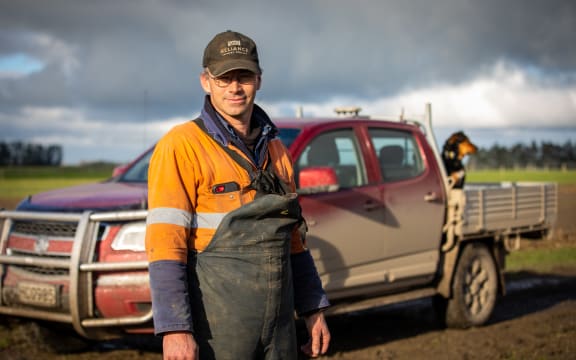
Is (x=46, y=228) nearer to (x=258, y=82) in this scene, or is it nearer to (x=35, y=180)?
(x=258, y=82)

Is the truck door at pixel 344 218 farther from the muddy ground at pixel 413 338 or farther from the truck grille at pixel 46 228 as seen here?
A: the truck grille at pixel 46 228

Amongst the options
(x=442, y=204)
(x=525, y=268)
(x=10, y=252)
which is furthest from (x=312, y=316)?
(x=525, y=268)

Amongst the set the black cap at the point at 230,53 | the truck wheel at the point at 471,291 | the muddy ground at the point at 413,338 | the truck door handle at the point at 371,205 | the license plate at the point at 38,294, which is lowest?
the muddy ground at the point at 413,338

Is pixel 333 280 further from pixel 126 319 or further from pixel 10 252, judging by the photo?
pixel 10 252

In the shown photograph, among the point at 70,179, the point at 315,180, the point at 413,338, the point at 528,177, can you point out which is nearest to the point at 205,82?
the point at 315,180

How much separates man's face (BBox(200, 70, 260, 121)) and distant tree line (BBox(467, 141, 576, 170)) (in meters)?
85.2

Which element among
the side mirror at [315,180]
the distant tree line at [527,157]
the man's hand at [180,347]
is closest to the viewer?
the man's hand at [180,347]

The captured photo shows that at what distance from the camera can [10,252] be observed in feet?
16.9

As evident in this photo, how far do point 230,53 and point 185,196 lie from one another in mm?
597

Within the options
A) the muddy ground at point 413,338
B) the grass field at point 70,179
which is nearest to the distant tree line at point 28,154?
the grass field at point 70,179

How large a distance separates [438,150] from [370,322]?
2.04 metres

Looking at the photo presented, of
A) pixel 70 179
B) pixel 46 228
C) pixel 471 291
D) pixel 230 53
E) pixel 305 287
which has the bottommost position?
pixel 471 291

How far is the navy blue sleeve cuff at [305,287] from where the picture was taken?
115 inches

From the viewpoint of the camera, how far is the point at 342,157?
6289mm
